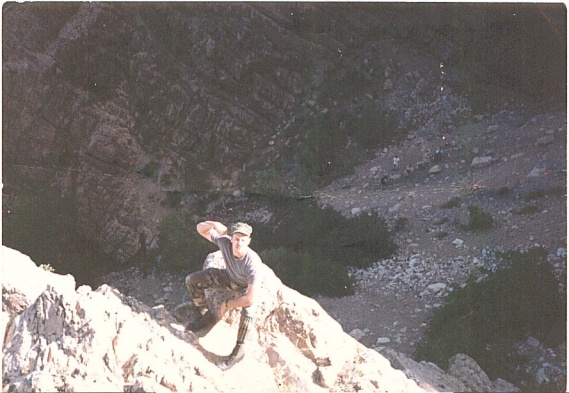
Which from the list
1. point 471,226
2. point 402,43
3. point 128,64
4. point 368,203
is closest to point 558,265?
point 471,226

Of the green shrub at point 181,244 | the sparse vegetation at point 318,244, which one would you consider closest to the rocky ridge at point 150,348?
the sparse vegetation at point 318,244

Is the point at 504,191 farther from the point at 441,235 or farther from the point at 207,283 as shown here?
the point at 207,283

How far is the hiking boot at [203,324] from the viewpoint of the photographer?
21.2 feet

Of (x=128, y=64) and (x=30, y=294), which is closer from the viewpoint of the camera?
(x=30, y=294)

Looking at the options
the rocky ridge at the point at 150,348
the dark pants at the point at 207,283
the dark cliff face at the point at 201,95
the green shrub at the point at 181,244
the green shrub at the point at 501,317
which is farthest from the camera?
the dark cliff face at the point at 201,95

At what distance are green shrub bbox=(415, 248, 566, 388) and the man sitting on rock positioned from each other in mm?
4731

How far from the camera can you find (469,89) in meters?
17.3

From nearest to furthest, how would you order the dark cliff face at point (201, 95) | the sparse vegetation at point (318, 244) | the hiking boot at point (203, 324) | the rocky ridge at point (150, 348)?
1. the rocky ridge at point (150, 348)
2. the hiking boot at point (203, 324)
3. the sparse vegetation at point (318, 244)
4. the dark cliff face at point (201, 95)

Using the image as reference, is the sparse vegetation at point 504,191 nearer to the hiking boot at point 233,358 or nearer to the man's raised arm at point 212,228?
the man's raised arm at point 212,228

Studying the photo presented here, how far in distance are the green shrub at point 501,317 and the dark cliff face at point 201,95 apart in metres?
5.43

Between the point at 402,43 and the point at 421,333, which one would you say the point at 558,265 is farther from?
the point at 402,43

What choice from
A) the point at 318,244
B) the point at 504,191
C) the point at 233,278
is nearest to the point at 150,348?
the point at 233,278

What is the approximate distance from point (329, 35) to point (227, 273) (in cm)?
1298

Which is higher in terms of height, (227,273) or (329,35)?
(329,35)
